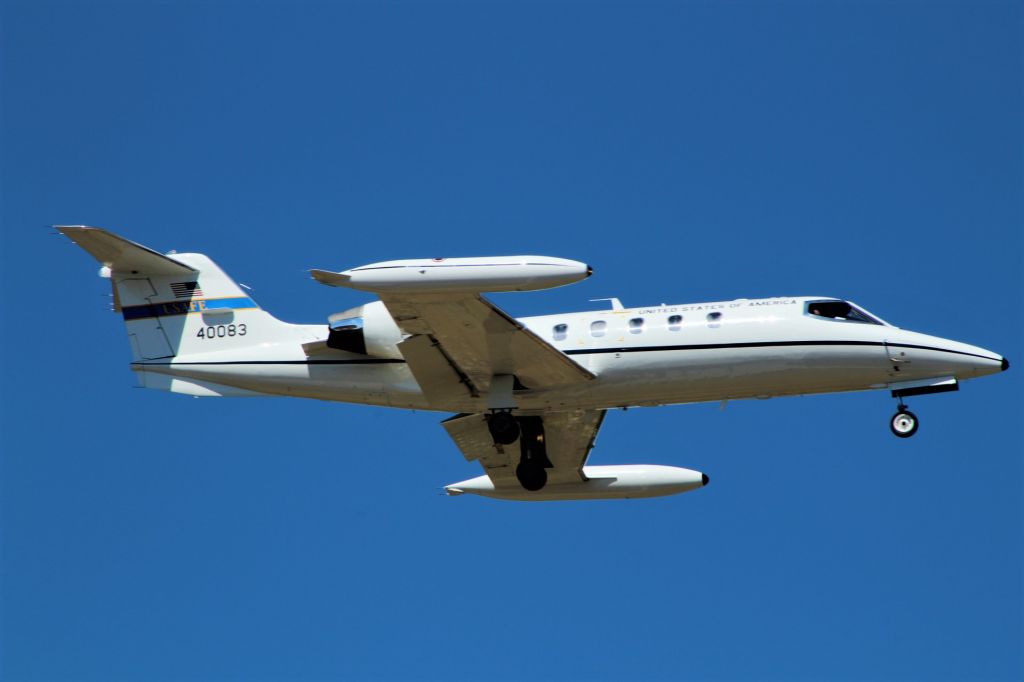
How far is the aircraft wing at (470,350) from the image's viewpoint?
20516 millimetres

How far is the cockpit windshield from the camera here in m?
21.9

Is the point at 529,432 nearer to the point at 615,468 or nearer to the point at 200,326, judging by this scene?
the point at 615,468

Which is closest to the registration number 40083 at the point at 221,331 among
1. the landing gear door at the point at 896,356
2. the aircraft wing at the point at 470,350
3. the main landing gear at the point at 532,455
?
the aircraft wing at the point at 470,350

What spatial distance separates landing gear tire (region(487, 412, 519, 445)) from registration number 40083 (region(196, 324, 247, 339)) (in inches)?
195

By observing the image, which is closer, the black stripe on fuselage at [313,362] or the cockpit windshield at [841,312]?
the cockpit windshield at [841,312]

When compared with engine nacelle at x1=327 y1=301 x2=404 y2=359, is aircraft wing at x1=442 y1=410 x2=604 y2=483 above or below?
below

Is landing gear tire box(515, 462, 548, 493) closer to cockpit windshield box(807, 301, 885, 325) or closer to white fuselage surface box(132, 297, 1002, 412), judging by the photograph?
white fuselage surface box(132, 297, 1002, 412)

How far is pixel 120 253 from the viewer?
2281 centimetres

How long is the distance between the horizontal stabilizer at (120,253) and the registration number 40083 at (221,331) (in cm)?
119

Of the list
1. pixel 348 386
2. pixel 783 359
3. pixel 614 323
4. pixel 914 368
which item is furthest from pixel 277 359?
pixel 914 368

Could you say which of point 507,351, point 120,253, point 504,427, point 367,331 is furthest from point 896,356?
point 120,253

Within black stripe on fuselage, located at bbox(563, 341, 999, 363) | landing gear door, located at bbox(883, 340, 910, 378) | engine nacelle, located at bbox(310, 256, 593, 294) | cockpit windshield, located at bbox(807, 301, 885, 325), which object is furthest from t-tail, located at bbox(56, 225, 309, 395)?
landing gear door, located at bbox(883, 340, 910, 378)

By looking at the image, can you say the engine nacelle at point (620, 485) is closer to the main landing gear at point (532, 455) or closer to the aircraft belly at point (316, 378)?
the main landing gear at point (532, 455)

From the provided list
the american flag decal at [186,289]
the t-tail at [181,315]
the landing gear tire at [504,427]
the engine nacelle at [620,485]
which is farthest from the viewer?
the engine nacelle at [620,485]
